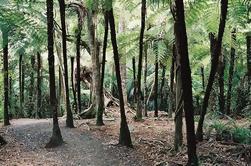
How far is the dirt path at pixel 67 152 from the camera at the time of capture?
9098mm

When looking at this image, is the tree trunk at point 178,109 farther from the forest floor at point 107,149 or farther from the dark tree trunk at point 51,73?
the dark tree trunk at point 51,73

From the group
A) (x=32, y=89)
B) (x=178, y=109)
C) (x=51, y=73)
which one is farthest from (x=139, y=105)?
(x=32, y=89)

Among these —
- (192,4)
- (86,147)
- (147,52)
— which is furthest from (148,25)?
(192,4)

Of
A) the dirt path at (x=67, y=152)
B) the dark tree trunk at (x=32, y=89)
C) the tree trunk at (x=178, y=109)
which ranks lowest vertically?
the dirt path at (x=67, y=152)

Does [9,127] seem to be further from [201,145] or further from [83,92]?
[83,92]

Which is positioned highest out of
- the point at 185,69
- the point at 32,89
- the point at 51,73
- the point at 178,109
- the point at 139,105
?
the point at 32,89

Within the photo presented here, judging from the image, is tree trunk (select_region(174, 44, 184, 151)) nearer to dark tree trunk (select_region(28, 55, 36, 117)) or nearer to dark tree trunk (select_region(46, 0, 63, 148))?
dark tree trunk (select_region(46, 0, 63, 148))

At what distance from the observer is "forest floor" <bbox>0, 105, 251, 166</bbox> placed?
348 inches

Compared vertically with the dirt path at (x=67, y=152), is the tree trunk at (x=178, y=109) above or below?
above

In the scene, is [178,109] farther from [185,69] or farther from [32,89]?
[32,89]

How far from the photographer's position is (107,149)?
9.95 meters

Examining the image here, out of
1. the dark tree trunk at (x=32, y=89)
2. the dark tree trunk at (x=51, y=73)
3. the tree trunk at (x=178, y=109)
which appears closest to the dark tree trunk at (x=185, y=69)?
the tree trunk at (x=178, y=109)

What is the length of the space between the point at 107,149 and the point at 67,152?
91cm

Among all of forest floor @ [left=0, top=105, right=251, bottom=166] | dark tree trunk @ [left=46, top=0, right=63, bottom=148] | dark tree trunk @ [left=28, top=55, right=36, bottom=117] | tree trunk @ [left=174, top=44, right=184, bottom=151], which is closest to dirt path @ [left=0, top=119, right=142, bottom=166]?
forest floor @ [left=0, top=105, right=251, bottom=166]
